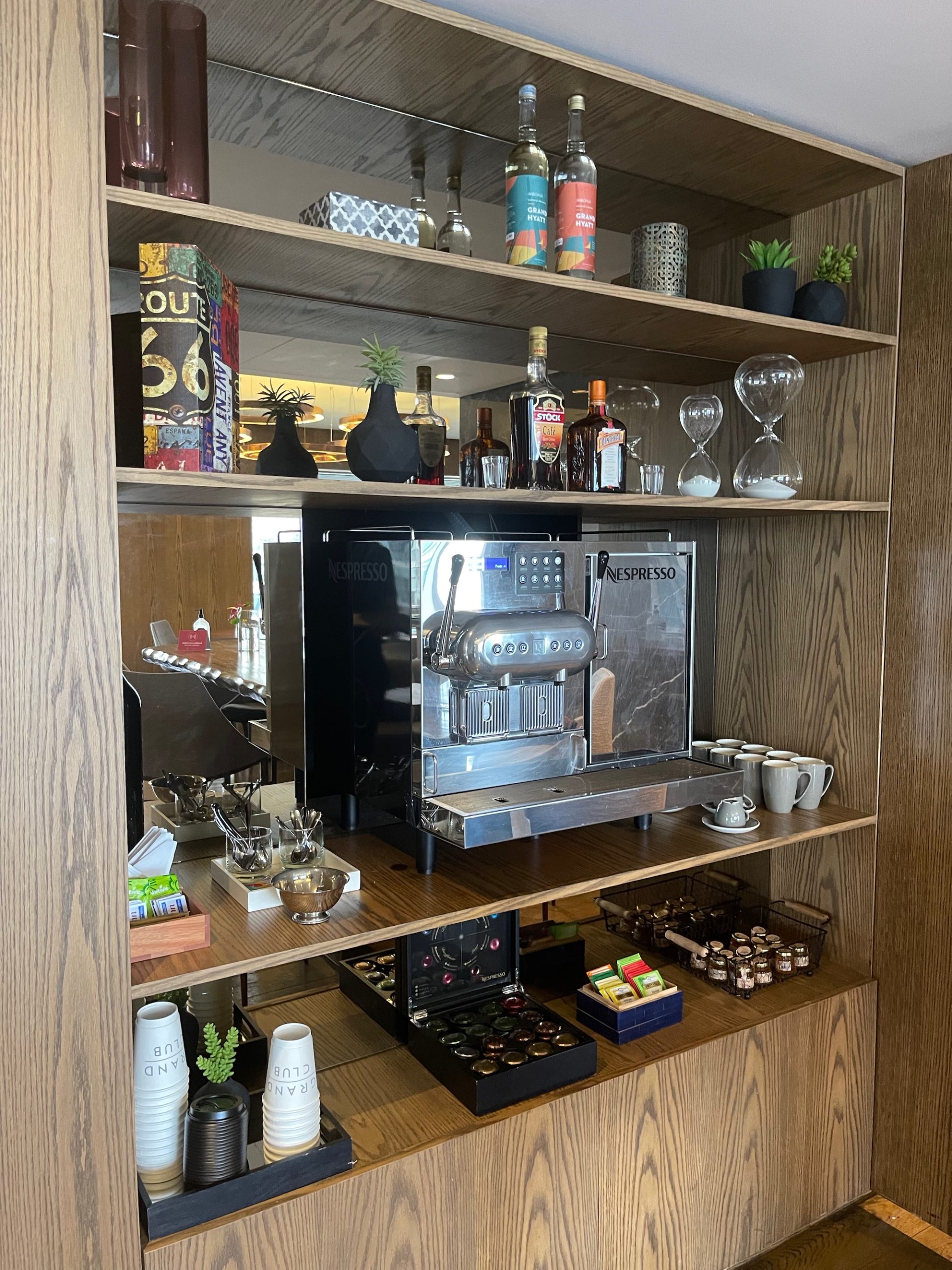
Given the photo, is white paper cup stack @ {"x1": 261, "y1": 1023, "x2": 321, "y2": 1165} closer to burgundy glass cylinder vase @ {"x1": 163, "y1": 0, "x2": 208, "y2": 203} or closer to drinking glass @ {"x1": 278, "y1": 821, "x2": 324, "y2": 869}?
drinking glass @ {"x1": 278, "y1": 821, "x2": 324, "y2": 869}

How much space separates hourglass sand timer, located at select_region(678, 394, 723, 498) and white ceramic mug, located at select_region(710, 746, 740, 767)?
632 millimetres

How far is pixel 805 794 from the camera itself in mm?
2152

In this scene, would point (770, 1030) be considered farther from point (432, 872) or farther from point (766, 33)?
point (766, 33)

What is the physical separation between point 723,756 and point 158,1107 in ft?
4.69

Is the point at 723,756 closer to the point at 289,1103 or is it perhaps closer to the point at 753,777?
the point at 753,777

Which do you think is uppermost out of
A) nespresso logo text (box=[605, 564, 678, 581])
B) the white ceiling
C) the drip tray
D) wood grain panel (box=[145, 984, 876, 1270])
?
the white ceiling

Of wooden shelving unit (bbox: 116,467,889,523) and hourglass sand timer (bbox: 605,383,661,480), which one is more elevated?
hourglass sand timer (bbox: 605,383,661,480)

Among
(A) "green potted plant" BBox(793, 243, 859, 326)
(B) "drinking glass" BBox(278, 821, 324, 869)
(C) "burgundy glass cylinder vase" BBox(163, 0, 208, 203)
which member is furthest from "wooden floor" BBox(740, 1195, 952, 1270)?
(C) "burgundy glass cylinder vase" BBox(163, 0, 208, 203)

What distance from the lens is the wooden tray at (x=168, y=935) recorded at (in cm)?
133

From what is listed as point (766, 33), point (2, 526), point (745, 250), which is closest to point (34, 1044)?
point (2, 526)

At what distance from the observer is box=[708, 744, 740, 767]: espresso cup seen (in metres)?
2.24

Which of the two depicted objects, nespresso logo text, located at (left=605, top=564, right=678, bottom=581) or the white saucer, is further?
the white saucer

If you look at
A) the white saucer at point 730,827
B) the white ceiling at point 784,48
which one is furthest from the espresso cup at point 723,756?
the white ceiling at point 784,48

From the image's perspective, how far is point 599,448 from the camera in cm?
179
